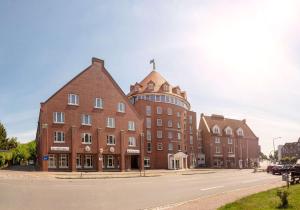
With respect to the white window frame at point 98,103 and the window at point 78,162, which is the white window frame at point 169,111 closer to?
the white window frame at point 98,103

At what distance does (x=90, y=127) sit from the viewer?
55500mm

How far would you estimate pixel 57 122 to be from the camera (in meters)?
51.8

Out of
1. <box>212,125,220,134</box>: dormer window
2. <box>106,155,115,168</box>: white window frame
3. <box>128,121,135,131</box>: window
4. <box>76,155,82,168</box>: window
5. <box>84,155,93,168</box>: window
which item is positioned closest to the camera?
<box>76,155,82,168</box>: window

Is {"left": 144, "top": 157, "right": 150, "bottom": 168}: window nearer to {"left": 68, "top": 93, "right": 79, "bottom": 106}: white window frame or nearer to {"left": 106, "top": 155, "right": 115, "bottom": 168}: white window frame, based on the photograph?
{"left": 106, "top": 155, "right": 115, "bottom": 168}: white window frame

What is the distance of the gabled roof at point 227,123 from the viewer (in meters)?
96.7

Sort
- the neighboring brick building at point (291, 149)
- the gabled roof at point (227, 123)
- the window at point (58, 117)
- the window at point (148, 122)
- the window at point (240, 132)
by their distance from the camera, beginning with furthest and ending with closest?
the neighboring brick building at point (291, 149), the window at point (240, 132), the gabled roof at point (227, 123), the window at point (148, 122), the window at point (58, 117)

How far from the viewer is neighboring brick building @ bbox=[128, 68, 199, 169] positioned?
7269 centimetres

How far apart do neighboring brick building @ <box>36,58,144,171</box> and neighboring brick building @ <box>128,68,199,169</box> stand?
959cm

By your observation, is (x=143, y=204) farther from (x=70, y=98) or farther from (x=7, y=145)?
(x=7, y=145)

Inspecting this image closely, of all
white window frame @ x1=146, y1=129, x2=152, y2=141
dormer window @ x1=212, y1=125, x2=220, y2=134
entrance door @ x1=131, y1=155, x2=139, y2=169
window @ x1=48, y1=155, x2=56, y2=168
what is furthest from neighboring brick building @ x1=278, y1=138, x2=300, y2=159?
window @ x1=48, y1=155, x2=56, y2=168

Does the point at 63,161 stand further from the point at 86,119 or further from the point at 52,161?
the point at 86,119

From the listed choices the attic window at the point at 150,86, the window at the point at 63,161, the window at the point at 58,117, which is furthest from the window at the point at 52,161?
the attic window at the point at 150,86

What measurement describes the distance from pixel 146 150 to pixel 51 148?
25.6 metres

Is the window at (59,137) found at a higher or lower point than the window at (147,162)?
higher
